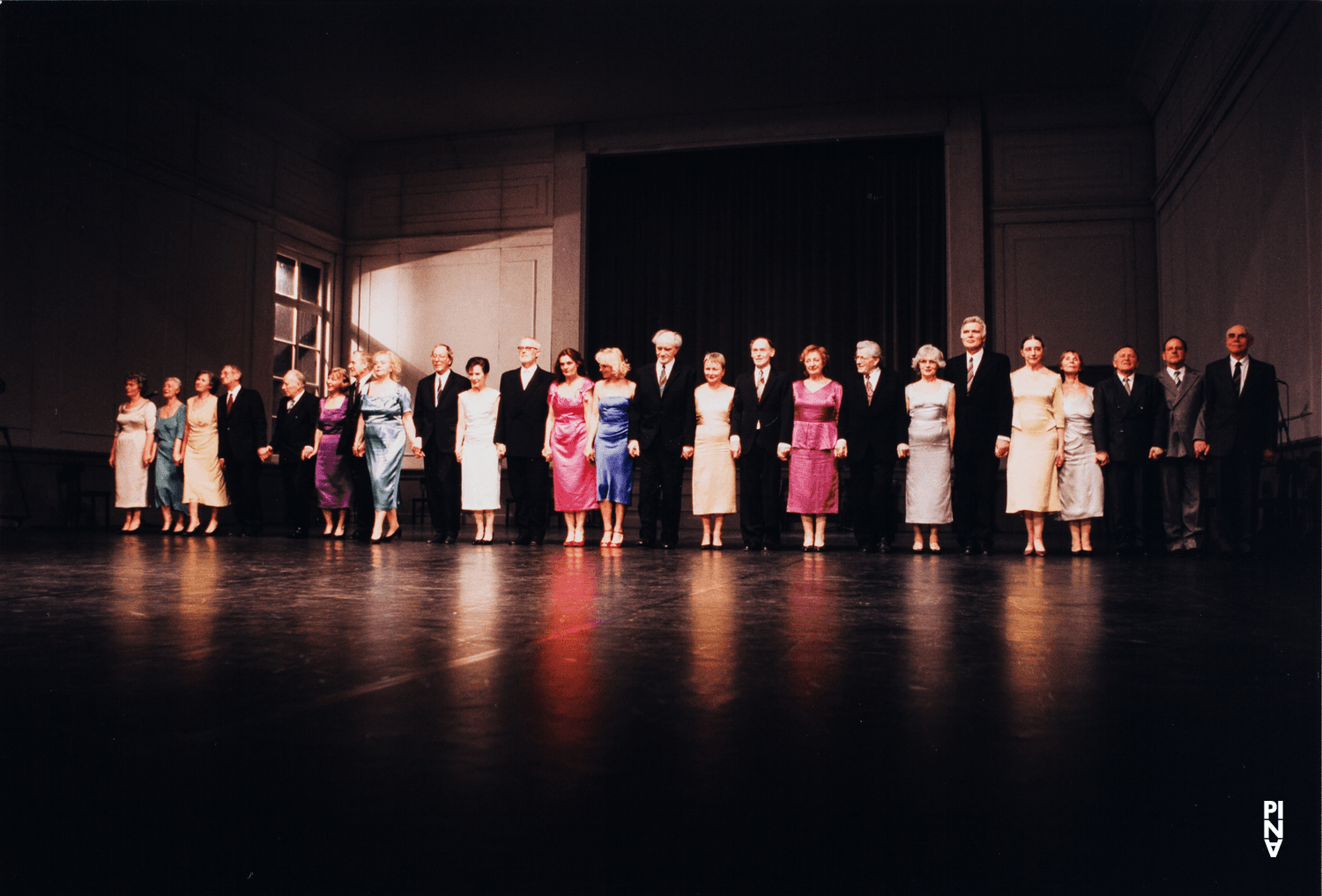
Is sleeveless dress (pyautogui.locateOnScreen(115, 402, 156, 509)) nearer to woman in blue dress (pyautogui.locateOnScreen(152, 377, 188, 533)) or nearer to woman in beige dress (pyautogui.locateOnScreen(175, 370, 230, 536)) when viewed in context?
woman in blue dress (pyautogui.locateOnScreen(152, 377, 188, 533))

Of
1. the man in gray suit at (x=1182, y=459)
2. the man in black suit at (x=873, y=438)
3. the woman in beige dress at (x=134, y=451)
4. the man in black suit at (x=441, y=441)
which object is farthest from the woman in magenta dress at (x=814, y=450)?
the woman in beige dress at (x=134, y=451)

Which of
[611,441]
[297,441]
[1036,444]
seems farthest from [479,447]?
[1036,444]

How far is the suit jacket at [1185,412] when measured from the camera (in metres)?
5.71

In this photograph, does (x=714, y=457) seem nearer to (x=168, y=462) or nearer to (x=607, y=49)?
(x=168, y=462)

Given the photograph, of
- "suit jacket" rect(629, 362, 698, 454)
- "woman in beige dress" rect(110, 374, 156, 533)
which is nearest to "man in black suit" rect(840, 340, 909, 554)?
"suit jacket" rect(629, 362, 698, 454)

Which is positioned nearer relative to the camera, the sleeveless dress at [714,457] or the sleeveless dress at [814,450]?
the sleeveless dress at [814,450]

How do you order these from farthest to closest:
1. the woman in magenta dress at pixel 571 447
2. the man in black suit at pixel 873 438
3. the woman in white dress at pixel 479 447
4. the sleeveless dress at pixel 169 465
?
the sleeveless dress at pixel 169 465 → the woman in white dress at pixel 479 447 → the woman in magenta dress at pixel 571 447 → the man in black suit at pixel 873 438

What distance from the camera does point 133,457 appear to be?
7582 millimetres

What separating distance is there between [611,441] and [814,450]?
4.29 feet

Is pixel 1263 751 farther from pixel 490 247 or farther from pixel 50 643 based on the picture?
pixel 490 247

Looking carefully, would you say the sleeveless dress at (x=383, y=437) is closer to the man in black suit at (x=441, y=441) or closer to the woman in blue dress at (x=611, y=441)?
the man in black suit at (x=441, y=441)

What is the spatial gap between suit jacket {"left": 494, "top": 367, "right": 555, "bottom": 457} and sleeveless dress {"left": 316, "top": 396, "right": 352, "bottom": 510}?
1257mm

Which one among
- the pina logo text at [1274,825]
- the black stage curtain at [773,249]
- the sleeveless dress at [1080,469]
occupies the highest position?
the black stage curtain at [773,249]

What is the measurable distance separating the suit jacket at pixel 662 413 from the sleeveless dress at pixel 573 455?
38cm
